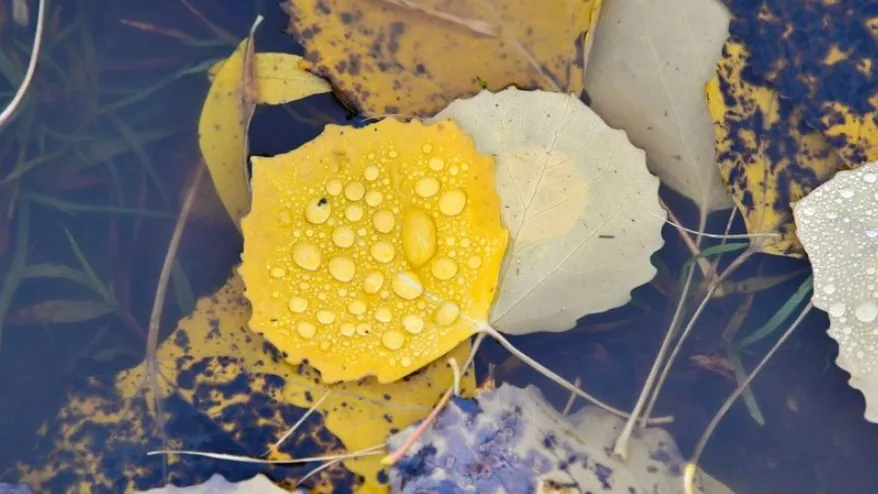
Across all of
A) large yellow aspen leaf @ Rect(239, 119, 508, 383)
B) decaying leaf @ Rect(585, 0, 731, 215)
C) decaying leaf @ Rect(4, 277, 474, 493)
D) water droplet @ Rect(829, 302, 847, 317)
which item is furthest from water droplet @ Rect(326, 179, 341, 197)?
water droplet @ Rect(829, 302, 847, 317)

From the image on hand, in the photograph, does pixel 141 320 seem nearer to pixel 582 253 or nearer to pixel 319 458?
pixel 319 458

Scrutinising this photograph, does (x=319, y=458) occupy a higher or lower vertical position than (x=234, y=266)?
lower

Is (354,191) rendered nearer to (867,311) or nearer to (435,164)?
(435,164)

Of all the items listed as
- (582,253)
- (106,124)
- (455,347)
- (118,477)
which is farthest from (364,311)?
(106,124)

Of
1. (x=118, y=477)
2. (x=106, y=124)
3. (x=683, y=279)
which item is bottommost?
(x=118, y=477)

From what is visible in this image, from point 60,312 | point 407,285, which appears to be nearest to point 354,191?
point 407,285

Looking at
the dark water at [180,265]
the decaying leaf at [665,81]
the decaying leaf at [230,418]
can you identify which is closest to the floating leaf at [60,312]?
the dark water at [180,265]
